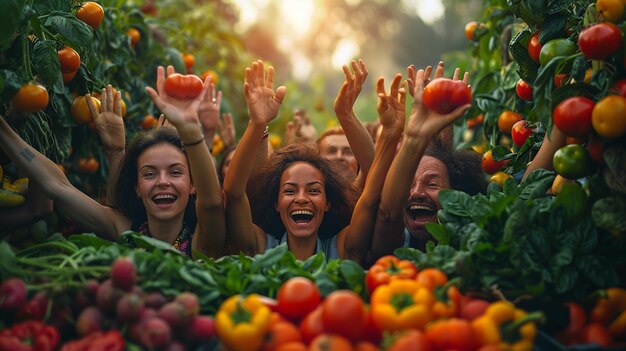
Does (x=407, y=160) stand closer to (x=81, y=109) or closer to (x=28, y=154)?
(x=28, y=154)

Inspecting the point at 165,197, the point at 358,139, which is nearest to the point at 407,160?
the point at 358,139

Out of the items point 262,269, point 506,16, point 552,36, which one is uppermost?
point 506,16

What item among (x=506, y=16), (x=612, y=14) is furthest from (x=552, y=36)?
(x=506, y=16)

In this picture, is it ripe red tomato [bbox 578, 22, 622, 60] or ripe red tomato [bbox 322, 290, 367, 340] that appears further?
ripe red tomato [bbox 578, 22, 622, 60]

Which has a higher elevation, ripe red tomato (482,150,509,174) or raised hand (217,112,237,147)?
raised hand (217,112,237,147)

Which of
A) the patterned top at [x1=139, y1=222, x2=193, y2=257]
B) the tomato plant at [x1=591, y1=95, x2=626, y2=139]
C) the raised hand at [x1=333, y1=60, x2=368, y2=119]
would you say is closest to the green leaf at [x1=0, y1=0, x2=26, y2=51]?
the patterned top at [x1=139, y1=222, x2=193, y2=257]

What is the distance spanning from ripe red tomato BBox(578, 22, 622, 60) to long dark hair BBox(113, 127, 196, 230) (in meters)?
2.04

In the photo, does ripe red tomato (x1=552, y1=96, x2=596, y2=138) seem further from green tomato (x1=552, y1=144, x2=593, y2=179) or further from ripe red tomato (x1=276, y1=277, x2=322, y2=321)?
ripe red tomato (x1=276, y1=277, x2=322, y2=321)

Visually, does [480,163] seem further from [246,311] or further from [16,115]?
[16,115]

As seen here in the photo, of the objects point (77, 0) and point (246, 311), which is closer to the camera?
point (246, 311)

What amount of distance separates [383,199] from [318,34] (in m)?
28.1

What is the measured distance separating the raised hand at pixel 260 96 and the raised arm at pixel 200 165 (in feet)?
0.74

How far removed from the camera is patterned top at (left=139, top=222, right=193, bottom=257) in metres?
3.53

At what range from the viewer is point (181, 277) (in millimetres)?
2561
